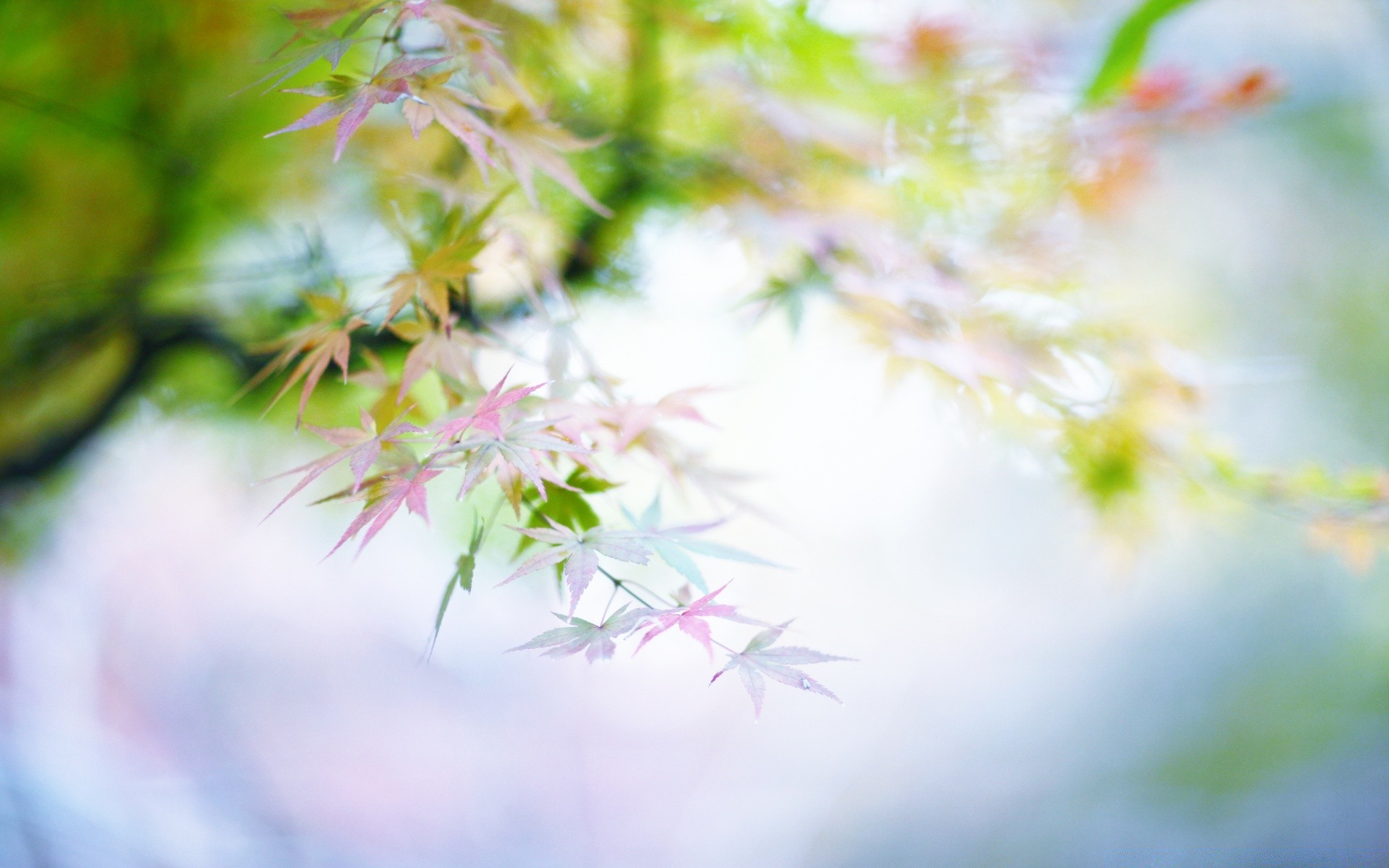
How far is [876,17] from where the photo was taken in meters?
0.83

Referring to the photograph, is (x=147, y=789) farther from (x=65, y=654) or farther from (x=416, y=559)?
(x=416, y=559)

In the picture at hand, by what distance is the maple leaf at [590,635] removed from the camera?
13.0 inches

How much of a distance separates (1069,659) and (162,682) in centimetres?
327

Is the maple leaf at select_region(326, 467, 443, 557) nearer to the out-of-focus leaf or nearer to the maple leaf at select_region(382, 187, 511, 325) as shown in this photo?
the maple leaf at select_region(382, 187, 511, 325)

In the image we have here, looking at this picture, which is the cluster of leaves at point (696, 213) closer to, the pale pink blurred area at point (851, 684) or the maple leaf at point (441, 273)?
the maple leaf at point (441, 273)

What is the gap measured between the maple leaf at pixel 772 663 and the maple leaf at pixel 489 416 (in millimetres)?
169

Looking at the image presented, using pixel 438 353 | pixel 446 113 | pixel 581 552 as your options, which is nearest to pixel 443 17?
pixel 446 113

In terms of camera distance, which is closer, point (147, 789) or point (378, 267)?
point (378, 267)

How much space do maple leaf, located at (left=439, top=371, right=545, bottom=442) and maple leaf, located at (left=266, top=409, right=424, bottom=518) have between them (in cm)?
3

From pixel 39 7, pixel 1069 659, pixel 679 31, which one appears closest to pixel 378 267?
pixel 679 31

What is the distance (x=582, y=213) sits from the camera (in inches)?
30.8

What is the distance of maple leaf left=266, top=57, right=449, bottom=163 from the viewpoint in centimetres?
36

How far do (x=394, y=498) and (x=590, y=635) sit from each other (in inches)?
4.8

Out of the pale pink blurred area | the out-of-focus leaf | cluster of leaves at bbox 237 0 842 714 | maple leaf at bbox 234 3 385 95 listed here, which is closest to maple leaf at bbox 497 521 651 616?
cluster of leaves at bbox 237 0 842 714
